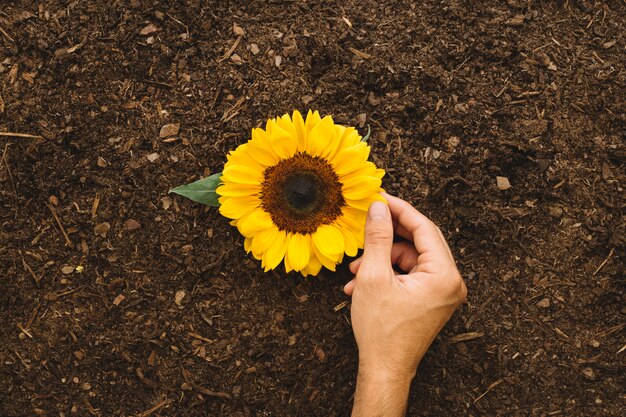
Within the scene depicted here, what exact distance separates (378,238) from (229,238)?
55 centimetres

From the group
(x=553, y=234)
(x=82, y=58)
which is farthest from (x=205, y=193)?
(x=553, y=234)

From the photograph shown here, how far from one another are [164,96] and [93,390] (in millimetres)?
989

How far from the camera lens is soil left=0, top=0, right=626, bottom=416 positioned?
197 centimetres

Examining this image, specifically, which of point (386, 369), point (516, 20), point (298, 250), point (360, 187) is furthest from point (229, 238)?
point (516, 20)

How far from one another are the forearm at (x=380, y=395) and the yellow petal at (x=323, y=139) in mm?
660

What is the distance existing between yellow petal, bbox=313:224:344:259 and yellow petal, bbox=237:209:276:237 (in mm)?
142

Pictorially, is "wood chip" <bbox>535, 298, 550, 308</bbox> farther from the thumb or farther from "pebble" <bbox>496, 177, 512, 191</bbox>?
the thumb

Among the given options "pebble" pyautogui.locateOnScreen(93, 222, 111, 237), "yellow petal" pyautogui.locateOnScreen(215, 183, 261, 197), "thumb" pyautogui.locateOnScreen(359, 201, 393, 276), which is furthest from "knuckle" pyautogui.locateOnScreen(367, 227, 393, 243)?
"pebble" pyautogui.locateOnScreen(93, 222, 111, 237)

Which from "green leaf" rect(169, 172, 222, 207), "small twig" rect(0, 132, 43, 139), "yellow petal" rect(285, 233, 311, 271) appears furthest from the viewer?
"small twig" rect(0, 132, 43, 139)

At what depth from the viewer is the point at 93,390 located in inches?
→ 77.8

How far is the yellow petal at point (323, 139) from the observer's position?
64.4 inches

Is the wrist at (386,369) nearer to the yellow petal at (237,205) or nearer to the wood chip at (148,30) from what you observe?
the yellow petal at (237,205)

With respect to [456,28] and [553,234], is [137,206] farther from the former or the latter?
[553,234]

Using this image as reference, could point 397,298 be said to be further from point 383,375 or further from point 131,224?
point 131,224
